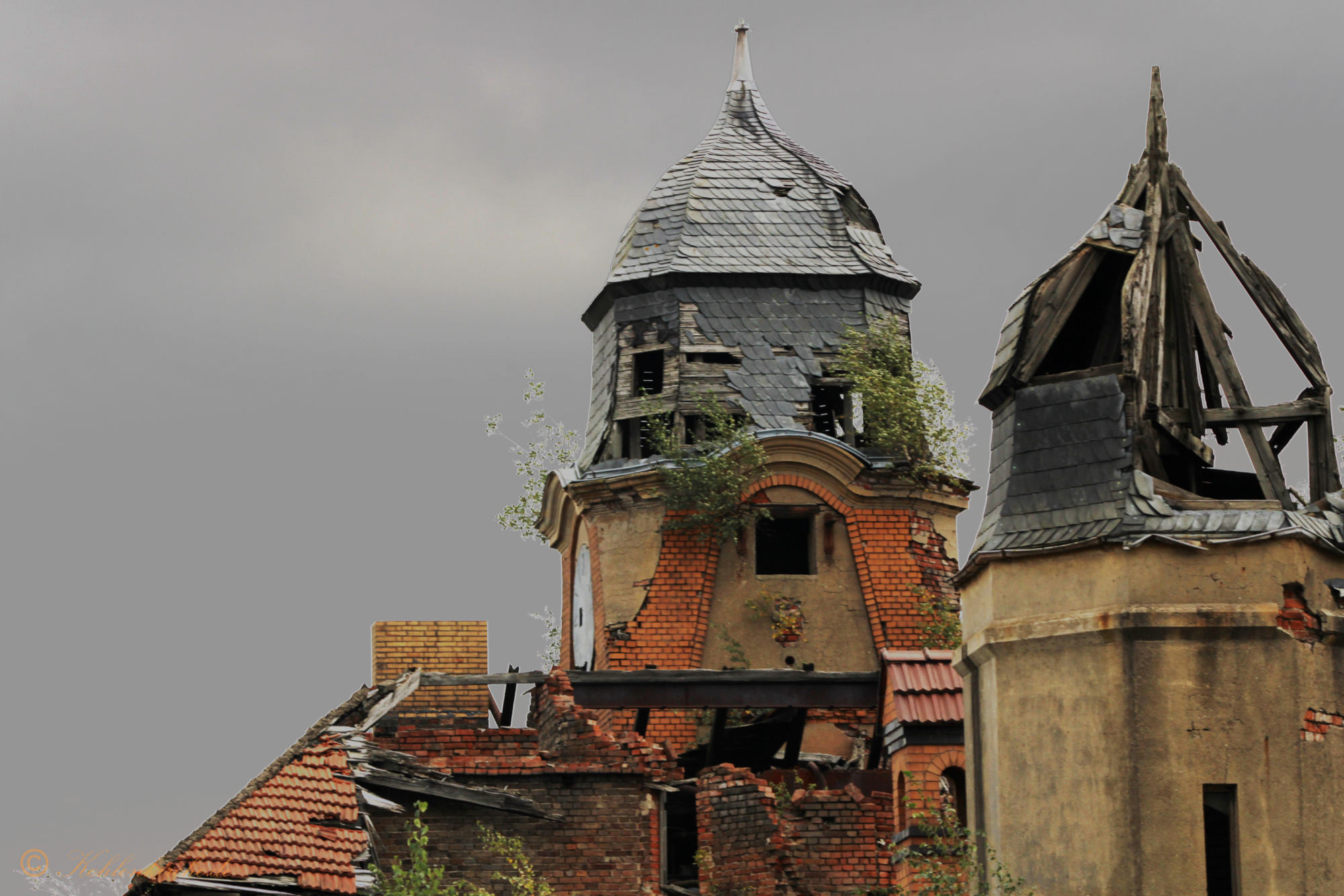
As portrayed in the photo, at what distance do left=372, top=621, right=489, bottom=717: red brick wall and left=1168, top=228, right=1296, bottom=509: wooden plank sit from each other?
36.2ft

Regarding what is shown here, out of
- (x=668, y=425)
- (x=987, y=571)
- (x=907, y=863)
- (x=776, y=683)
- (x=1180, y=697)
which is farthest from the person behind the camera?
(x=668, y=425)

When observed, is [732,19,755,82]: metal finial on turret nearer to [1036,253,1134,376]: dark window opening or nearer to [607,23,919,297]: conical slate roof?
[607,23,919,297]: conical slate roof

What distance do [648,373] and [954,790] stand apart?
964 centimetres

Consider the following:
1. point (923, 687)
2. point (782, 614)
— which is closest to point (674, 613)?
point (782, 614)

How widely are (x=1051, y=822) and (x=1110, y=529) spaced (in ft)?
8.24

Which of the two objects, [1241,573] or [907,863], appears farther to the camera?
[907,863]

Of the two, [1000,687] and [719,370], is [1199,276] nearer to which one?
[1000,687]

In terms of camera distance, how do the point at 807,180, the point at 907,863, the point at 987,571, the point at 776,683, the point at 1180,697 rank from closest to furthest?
1. the point at 1180,697
2. the point at 987,571
3. the point at 907,863
4. the point at 776,683
5. the point at 807,180

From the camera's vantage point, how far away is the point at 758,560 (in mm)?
30781

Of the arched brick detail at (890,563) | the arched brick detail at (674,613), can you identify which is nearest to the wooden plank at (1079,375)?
the arched brick detail at (890,563)

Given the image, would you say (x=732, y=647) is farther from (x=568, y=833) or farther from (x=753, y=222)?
(x=753, y=222)

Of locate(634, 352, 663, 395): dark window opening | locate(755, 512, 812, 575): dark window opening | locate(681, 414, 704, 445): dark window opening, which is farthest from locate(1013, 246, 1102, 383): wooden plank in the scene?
locate(634, 352, 663, 395): dark window opening

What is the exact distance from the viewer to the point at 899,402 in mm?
30094

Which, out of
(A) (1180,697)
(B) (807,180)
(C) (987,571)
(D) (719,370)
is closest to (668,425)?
(D) (719,370)
